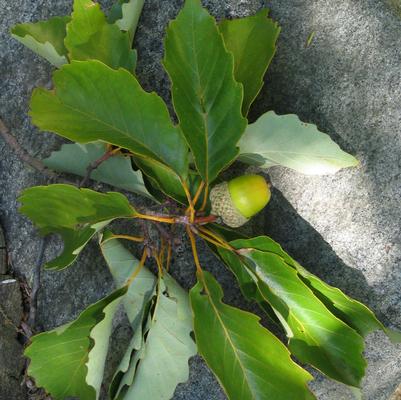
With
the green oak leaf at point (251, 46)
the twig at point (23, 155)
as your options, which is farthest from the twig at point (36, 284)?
the green oak leaf at point (251, 46)

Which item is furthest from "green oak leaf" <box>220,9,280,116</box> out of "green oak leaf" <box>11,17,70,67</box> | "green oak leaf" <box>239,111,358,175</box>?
"green oak leaf" <box>11,17,70,67</box>

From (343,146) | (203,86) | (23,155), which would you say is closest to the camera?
(203,86)

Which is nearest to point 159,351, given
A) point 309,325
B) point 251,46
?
point 309,325

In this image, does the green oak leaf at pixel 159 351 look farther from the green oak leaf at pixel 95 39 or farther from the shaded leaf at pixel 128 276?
the green oak leaf at pixel 95 39

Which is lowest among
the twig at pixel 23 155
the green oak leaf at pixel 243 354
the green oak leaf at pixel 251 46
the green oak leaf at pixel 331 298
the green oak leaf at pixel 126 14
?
the twig at pixel 23 155

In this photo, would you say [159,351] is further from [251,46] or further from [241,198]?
[251,46]

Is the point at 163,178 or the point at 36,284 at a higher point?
the point at 163,178

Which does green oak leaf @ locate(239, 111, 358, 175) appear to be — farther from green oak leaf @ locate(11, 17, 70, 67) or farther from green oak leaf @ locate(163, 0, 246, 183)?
green oak leaf @ locate(11, 17, 70, 67)

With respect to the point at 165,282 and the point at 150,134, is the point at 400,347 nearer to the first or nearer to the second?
the point at 165,282
